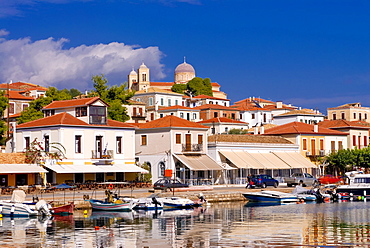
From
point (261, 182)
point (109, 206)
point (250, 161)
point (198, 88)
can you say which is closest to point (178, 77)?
point (198, 88)

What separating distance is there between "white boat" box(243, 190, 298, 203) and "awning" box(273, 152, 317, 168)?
17.6 metres

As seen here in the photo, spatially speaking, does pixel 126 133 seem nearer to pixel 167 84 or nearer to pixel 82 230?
pixel 82 230

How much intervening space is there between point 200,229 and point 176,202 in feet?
49.2

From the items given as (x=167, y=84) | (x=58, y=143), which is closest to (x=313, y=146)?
(x=58, y=143)

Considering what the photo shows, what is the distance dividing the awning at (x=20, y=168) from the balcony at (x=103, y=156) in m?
6.12

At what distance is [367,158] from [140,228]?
49.4m

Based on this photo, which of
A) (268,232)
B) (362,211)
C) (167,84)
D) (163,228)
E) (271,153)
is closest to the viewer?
(268,232)

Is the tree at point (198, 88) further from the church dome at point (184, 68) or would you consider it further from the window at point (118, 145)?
the window at point (118, 145)

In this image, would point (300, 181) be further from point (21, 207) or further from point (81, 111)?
point (21, 207)

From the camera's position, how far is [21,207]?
1809 inches

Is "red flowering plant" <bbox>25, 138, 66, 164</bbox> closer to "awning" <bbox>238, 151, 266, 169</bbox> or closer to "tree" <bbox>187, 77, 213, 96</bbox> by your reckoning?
"awning" <bbox>238, 151, 266, 169</bbox>

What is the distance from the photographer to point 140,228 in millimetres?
38500

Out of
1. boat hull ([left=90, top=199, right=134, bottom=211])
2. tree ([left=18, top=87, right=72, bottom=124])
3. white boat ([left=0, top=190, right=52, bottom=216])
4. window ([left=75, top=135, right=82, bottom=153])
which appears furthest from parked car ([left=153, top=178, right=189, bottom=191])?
tree ([left=18, top=87, right=72, bottom=124])

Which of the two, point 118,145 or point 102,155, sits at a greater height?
point 118,145
